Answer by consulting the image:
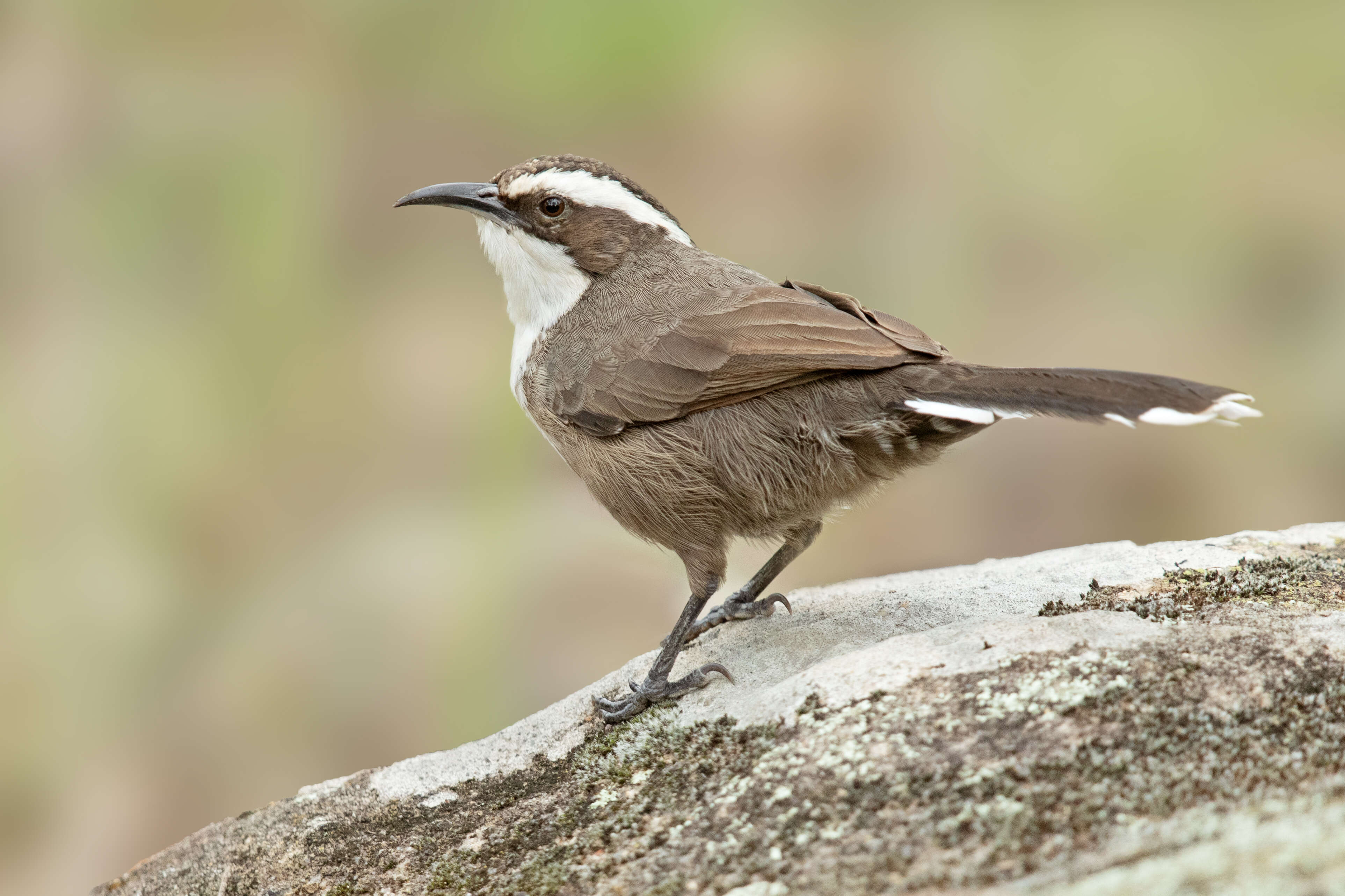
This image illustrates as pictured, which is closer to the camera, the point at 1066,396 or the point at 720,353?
the point at 1066,396

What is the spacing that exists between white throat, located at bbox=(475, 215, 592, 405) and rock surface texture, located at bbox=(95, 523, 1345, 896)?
1502 millimetres

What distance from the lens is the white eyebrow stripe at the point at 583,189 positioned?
15.3 feet

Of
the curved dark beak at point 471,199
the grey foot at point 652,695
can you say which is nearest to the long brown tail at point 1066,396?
the grey foot at point 652,695

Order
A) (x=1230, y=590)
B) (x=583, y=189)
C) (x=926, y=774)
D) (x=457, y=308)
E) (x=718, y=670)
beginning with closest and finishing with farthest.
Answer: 1. (x=926, y=774)
2. (x=1230, y=590)
3. (x=718, y=670)
4. (x=583, y=189)
5. (x=457, y=308)

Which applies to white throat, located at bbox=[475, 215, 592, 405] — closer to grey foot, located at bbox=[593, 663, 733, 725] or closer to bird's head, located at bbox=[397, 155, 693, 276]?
bird's head, located at bbox=[397, 155, 693, 276]

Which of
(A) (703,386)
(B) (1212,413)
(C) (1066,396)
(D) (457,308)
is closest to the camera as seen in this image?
(B) (1212,413)

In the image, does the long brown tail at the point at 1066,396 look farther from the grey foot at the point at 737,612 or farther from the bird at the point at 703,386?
the grey foot at the point at 737,612

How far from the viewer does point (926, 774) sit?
251cm

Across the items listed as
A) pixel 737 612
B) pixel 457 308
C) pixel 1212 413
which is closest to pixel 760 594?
pixel 737 612

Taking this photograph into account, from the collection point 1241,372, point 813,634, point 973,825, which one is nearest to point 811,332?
point 813,634

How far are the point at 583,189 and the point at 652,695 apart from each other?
6.97 feet

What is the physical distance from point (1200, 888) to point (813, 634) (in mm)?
1999

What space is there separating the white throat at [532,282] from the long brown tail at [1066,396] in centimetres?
162

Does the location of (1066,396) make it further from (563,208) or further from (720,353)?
(563,208)
